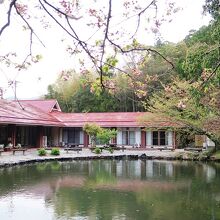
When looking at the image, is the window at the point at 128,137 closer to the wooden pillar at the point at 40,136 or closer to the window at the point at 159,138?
the window at the point at 159,138

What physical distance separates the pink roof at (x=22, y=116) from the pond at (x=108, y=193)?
19.2 feet

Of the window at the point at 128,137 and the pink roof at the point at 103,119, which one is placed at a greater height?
the pink roof at the point at 103,119

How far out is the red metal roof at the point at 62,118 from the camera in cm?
2563

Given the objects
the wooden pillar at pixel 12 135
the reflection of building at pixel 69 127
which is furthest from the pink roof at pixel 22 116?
the wooden pillar at pixel 12 135

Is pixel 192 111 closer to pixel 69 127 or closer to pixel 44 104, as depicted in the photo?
→ pixel 69 127

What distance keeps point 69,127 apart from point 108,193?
20.7 metres

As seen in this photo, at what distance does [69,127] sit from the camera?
108ft

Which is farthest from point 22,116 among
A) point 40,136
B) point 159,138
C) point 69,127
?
point 159,138

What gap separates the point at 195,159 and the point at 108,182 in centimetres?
1104

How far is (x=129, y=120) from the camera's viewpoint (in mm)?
32156

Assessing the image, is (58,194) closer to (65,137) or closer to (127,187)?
(127,187)

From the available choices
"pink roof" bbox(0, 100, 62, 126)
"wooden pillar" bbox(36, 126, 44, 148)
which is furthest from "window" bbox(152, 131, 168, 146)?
"wooden pillar" bbox(36, 126, 44, 148)

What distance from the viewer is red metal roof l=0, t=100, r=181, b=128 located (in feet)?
84.1

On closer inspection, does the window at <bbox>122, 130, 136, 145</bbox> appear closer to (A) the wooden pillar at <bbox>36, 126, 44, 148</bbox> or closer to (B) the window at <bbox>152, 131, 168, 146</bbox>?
(B) the window at <bbox>152, 131, 168, 146</bbox>
